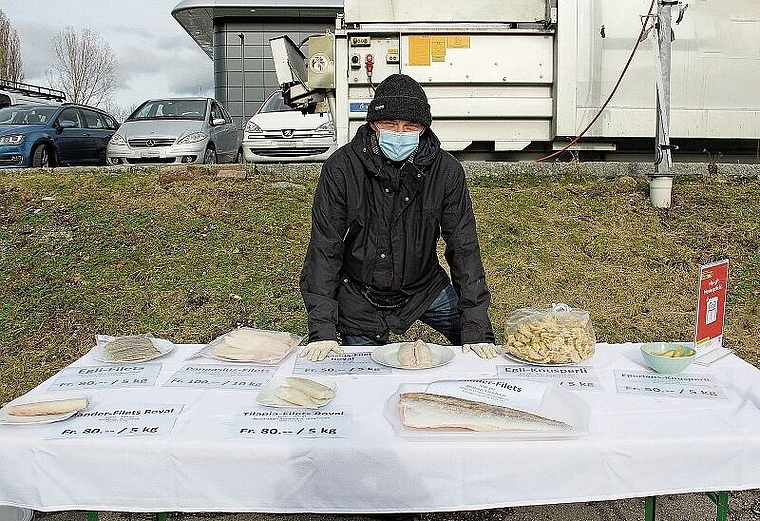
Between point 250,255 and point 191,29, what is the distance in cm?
1775

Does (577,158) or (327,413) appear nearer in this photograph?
(327,413)

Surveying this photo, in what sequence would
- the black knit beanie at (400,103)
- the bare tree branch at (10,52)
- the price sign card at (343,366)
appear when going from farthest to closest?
the bare tree branch at (10,52), the black knit beanie at (400,103), the price sign card at (343,366)

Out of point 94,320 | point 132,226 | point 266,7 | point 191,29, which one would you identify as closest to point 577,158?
point 132,226

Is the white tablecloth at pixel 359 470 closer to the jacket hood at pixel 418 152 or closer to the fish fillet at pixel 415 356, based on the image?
the fish fillet at pixel 415 356

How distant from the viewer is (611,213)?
7.07 metres

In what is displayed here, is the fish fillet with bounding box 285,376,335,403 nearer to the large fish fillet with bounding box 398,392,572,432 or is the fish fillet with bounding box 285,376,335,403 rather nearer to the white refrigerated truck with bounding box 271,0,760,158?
the large fish fillet with bounding box 398,392,572,432

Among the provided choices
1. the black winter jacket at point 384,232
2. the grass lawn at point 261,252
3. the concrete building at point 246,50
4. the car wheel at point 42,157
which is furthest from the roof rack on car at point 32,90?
the black winter jacket at point 384,232

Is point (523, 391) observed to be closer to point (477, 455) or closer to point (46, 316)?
point (477, 455)

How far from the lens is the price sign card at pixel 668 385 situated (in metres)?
2.15

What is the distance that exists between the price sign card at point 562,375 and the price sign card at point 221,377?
79 cm

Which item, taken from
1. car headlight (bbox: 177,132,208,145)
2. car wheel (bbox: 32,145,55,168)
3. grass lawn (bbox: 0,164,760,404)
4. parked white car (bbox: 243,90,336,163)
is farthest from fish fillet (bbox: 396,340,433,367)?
car wheel (bbox: 32,145,55,168)

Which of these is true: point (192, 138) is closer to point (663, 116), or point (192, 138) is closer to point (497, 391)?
point (663, 116)

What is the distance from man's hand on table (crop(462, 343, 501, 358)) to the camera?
2570mm

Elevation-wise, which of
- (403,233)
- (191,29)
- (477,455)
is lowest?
(477,455)
